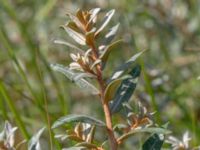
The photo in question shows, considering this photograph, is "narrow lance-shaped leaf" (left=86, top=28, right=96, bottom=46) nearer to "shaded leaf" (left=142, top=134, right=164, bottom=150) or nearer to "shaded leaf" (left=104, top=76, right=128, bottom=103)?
"shaded leaf" (left=104, top=76, right=128, bottom=103)

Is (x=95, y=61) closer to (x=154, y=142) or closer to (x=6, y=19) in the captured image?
(x=154, y=142)

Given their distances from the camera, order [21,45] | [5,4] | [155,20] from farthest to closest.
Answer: [21,45], [155,20], [5,4]

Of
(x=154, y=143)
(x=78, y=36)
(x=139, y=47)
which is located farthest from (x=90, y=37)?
(x=139, y=47)

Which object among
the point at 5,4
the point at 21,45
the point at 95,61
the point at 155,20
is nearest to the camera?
the point at 95,61

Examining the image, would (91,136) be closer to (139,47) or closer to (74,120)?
(74,120)

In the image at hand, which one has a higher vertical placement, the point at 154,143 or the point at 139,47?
the point at 154,143

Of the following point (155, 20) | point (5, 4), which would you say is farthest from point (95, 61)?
point (155, 20)

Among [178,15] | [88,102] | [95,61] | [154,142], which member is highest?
[95,61]
